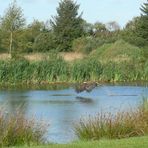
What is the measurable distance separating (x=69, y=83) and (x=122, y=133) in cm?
2704

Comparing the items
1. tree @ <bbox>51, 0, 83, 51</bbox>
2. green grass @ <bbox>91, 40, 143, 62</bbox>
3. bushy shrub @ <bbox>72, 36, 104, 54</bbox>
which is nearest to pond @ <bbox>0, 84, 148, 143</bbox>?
green grass @ <bbox>91, 40, 143, 62</bbox>

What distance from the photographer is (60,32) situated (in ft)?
255

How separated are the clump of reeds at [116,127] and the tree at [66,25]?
2334 inches

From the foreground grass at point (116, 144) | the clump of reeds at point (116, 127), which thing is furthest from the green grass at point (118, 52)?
the foreground grass at point (116, 144)

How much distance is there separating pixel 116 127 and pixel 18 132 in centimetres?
244

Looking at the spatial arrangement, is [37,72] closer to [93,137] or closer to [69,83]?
[69,83]

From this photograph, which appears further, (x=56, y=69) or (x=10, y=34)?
(x=10, y=34)

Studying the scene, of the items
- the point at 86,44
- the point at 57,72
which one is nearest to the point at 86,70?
the point at 57,72

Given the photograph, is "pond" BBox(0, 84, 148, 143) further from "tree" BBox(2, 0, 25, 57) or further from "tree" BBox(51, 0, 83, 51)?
"tree" BBox(51, 0, 83, 51)

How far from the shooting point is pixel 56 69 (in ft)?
138

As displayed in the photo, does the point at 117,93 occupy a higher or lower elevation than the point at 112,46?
lower

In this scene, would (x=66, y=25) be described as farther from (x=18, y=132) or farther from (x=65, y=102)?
(x=18, y=132)

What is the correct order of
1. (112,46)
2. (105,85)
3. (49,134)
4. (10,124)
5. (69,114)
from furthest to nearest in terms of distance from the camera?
(112,46) < (105,85) < (69,114) < (49,134) < (10,124)

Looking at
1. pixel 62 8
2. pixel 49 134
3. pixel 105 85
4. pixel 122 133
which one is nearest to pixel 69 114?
pixel 49 134
